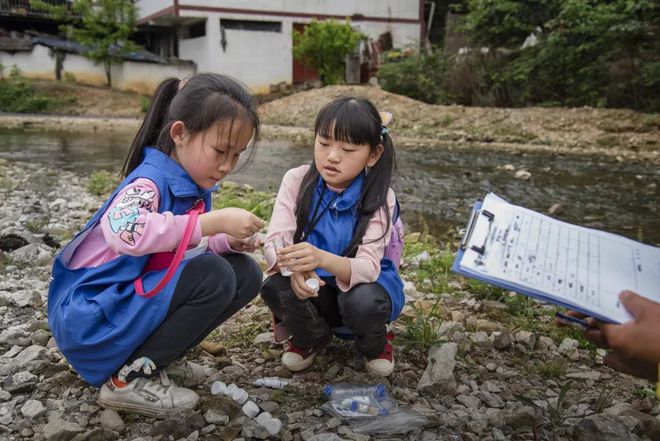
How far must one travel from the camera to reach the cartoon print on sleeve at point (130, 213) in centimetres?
163

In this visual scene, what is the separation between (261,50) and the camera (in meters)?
20.6

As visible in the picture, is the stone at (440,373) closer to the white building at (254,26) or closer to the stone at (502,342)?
the stone at (502,342)

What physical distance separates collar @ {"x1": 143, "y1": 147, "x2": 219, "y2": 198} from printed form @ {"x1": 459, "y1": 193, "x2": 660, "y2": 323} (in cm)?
88

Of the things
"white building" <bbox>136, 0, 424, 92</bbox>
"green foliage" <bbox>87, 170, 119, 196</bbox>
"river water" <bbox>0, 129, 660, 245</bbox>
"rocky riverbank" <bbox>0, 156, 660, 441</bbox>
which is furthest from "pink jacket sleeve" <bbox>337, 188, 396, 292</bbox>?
"white building" <bbox>136, 0, 424, 92</bbox>

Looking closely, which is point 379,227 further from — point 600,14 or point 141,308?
point 600,14

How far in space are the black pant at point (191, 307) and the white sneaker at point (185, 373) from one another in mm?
133

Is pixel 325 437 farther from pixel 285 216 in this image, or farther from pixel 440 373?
pixel 285 216

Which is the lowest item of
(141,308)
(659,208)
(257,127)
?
(659,208)

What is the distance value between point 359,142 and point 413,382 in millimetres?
899

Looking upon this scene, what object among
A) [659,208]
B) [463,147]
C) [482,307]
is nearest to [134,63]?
[463,147]

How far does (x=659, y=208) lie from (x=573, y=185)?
1309 millimetres

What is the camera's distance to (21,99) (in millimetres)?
16906

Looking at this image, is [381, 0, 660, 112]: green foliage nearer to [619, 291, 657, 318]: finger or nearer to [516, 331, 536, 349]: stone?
[516, 331, 536, 349]: stone

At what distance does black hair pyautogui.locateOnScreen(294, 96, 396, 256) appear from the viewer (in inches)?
82.1
